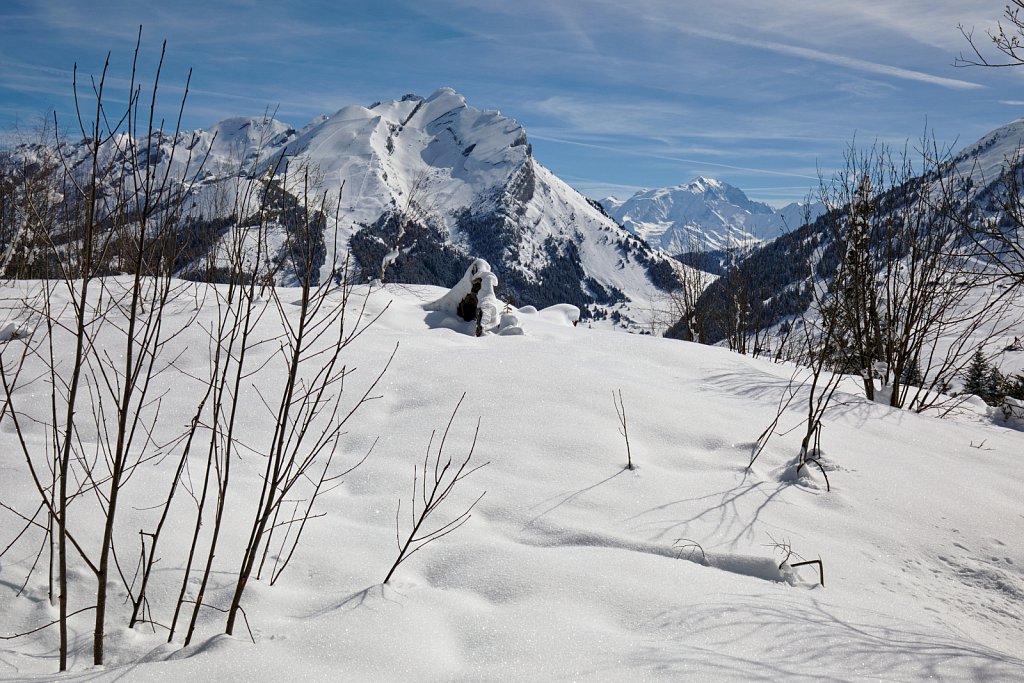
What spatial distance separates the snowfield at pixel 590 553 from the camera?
5.67 ft

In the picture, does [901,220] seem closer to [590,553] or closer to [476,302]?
[476,302]

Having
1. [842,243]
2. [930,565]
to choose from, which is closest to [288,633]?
[930,565]

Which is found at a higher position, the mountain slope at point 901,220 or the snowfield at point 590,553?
the mountain slope at point 901,220

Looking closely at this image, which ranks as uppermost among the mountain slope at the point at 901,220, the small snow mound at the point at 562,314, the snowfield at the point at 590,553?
the mountain slope at the point at 901,220

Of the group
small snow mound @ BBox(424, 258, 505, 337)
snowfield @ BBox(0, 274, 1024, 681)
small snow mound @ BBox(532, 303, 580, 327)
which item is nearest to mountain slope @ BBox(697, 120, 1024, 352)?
snowfield @ BBox(0, 274, 1024, 681)

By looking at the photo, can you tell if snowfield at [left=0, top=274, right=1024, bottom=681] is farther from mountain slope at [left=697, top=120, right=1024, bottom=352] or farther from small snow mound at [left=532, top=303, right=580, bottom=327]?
small snow mound at [left=532, top=303, right=580, bottom=327]

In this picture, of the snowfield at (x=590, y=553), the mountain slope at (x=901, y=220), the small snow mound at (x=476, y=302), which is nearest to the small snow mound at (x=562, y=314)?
the small snow mound at (x=476, y=302)

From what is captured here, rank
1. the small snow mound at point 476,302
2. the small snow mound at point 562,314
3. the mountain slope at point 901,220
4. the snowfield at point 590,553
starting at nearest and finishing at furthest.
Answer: the snowfield at point 590,553 < the mountain slope at point 901,220 < the small snow mound at point 476,302 < the small snow mound at point 562,314

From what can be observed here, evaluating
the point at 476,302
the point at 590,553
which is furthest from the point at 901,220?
the point at 590,553

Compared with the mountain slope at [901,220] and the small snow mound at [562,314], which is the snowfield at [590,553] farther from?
the small snow mound at [562,314]

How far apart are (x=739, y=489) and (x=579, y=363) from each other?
6.78ft

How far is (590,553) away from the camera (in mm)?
2391

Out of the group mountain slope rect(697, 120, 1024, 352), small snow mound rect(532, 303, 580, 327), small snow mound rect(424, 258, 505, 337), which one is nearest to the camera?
mountain slope rect(697, 120, 1024, 352)

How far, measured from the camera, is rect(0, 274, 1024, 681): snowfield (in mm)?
1729
